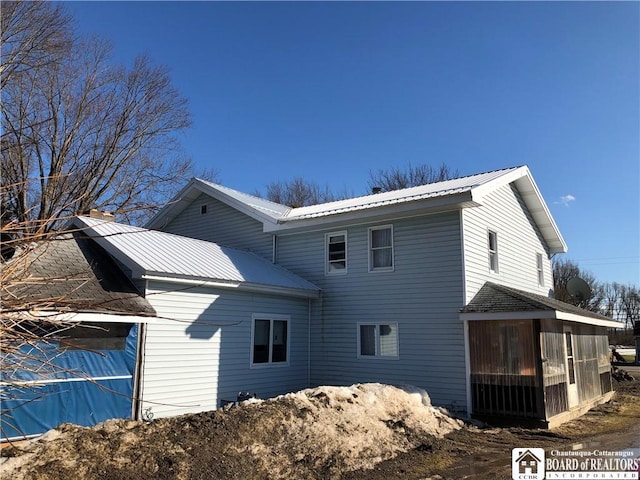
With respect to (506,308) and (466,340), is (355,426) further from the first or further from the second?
(506,308)

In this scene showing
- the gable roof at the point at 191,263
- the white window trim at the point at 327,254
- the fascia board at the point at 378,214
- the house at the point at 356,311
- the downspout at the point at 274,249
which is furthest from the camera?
the downspout at the point at 274,249

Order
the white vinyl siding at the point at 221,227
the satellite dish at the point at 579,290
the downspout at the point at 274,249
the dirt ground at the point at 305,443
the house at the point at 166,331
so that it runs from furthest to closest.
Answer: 1. the satellite dish at the point at 579,290
2. the white vinyl siding at the point at 221,227
3. the downspout at the point at 274,249
4. the house at the point at 166,331
5. the dirt ground at the point at 305,443

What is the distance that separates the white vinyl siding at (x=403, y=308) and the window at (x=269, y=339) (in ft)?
3.74

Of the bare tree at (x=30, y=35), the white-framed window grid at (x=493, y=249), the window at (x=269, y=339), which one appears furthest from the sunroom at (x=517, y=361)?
the bare tree at (x=30, y=35)

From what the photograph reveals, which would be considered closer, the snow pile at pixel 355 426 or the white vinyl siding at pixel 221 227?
the snow pile at pixel 355 426

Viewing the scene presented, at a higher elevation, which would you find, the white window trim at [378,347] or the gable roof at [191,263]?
the gable roof at [191,263]

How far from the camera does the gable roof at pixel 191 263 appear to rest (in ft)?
38.2

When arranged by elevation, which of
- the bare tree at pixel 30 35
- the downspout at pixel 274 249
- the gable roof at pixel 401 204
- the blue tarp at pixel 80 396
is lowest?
the blue tarp at pixel 80 396

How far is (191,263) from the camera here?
13.0m

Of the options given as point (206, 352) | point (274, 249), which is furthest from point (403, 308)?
point (206, 352)

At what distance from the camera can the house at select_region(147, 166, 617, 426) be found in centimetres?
1218

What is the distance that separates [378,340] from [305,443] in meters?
6.01

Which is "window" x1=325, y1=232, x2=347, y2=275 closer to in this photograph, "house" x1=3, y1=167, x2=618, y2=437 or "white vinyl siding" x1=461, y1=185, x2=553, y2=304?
"house" x1=3, y1=167, x2=618, y2=437

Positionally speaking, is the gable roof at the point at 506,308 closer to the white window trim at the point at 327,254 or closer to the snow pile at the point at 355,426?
the snow pile at the point at 355,426
